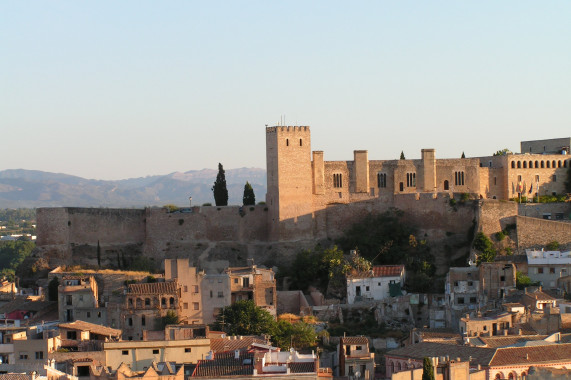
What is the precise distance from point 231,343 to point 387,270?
1350cm

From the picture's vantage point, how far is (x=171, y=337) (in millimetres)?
42594

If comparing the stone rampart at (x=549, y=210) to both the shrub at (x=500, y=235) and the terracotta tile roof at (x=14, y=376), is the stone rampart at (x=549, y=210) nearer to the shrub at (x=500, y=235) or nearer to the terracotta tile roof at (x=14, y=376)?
the shrub at (x=500, y=235)

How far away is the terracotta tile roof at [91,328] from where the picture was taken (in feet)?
142

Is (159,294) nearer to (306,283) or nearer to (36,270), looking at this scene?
(306,283)

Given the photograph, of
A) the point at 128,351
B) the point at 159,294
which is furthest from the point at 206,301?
the point at 128,351

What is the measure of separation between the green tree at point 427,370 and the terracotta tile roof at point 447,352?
2.36 meters

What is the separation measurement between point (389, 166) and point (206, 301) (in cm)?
1359

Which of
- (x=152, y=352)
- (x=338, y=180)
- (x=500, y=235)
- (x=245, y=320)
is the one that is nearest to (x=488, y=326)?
(x=245, y=320)

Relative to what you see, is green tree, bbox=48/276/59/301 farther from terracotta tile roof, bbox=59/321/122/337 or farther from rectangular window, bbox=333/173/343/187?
rectangular window, bbox=333/173/343/187

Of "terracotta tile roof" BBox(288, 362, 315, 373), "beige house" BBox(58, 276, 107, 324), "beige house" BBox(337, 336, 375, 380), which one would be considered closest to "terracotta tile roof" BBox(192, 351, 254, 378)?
"terracotta tile roof" BBox(288, 362, 315, 373)

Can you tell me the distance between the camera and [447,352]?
39469 mm

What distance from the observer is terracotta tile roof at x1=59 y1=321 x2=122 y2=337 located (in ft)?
142

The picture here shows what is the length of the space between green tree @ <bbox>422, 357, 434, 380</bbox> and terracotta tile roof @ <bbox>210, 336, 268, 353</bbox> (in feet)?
21.8

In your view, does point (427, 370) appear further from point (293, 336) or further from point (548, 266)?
point (548, 266)
